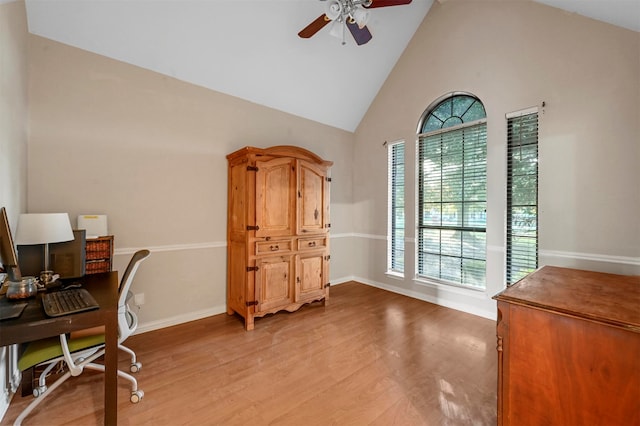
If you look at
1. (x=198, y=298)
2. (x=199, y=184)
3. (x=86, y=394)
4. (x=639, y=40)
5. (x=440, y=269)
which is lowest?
(x=86, y=394)

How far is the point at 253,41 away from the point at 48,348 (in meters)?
3.12

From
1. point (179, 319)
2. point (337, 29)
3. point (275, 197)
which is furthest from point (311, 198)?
point (179, 319)

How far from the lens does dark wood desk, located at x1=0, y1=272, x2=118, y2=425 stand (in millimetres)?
1207

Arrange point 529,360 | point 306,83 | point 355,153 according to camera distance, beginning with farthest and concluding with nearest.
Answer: point 355,153 → point 306,83 → point 529,360

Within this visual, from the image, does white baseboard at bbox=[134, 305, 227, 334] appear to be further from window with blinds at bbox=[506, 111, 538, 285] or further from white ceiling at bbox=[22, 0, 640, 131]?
window with blinds at bbox=[506, 111, 538, 285]

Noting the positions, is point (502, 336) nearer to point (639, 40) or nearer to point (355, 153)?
point (639, 40)

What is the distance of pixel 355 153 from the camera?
469cm

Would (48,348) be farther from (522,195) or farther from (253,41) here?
(522,195)

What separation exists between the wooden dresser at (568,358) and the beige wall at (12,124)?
9.45 feet

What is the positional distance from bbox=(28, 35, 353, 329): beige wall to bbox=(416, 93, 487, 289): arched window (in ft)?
7.52

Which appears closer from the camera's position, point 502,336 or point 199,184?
point 502,336

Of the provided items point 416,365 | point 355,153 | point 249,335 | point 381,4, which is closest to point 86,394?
point 249,335

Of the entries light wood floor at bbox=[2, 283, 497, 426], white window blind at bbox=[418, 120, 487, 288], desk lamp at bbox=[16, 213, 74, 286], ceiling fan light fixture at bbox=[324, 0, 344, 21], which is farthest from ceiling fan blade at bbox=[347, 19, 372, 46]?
light wood floor at bbox=[2, 283, 497, 426]

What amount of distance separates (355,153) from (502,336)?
3754mm
